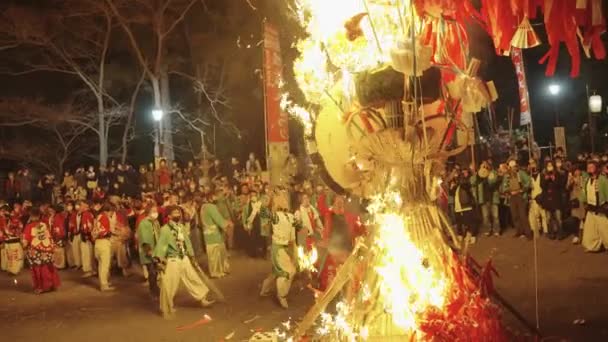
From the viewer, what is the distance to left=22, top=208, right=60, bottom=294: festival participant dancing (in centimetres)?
1261

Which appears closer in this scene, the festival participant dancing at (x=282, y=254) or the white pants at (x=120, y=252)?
the festival participant dancing at (x=282, y=254)

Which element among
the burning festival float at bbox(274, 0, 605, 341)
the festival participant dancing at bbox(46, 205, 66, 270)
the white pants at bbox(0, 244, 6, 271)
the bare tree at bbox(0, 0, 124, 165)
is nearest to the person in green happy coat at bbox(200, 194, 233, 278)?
the festival participant dancing at bbox(46, 205, 66, 270)

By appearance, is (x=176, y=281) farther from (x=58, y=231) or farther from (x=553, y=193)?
(x=553, y=193)

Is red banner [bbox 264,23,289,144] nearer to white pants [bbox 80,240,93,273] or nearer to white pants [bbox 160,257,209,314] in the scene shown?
white pants [bbox 80,240,93,273]

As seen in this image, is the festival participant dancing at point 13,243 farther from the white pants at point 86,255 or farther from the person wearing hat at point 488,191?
the person wearing hat at point 488,191

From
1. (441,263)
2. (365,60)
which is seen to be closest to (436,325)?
(441,263)

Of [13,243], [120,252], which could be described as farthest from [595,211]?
[13,243]

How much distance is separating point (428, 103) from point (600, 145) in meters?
22.1

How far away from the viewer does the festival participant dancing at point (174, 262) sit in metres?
9.60

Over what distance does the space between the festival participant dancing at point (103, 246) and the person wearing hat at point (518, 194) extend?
895 centimetres

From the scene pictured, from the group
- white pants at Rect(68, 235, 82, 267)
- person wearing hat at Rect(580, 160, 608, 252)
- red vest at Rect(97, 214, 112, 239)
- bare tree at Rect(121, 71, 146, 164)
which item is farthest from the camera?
bare tree at Rect(121, 71, 146, 164)

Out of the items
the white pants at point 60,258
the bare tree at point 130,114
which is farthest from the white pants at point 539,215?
the bare tree at point 130,114

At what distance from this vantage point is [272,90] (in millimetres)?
14578

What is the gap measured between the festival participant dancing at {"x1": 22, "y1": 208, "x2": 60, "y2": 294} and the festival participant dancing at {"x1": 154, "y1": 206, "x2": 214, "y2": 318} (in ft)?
13.1
